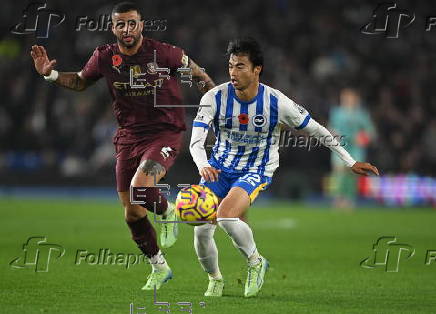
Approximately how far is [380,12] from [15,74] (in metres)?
9.05

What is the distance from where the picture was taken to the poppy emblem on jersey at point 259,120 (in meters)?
7.93

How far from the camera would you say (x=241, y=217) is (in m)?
8.13

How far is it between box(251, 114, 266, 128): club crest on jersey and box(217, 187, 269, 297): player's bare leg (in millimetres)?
569

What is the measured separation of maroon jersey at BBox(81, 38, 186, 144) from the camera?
8.56 m

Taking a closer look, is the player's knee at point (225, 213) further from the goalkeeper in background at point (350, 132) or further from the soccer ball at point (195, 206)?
the goalkeeper in background at point (350, 132)

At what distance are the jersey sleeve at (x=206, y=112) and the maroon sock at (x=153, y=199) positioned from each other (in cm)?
79

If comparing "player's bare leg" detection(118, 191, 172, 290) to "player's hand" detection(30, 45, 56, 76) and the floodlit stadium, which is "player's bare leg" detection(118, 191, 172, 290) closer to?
the floodlit stadium

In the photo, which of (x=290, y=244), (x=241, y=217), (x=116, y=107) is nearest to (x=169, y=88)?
(x=116, y=107)

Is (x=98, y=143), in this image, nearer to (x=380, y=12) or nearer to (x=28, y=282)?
(x=380, y=12)

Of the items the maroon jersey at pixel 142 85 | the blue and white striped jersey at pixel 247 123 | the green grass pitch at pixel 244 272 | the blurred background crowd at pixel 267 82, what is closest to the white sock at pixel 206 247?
the green grass pitch at pixel 244 272

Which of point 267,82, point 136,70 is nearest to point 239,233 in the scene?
point 136,70

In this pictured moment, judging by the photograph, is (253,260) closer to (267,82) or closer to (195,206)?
(195,206)

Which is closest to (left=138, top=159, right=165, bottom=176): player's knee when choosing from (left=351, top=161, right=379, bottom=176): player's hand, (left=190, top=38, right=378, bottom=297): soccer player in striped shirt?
(left=190, top=38, right=378, bottom=297): soccer player in striped shirt

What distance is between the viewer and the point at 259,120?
26.1ft
